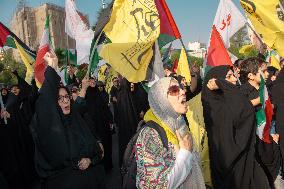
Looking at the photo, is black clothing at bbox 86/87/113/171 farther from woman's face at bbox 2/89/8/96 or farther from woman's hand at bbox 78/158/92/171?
woman's hand at bbox 78/158/92/171

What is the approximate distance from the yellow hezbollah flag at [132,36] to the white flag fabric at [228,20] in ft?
6.48

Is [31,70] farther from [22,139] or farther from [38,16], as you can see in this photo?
[38,16]

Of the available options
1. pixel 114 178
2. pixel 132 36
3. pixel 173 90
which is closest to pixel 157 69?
pixel 132 36

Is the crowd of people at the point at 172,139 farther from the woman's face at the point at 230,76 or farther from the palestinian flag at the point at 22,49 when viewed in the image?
the palestinian flag at the point at 22,49

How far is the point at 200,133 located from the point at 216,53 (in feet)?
6.02

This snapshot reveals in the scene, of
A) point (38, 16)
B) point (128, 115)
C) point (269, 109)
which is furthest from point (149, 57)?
point (38, 16)

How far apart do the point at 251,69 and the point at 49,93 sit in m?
2.15

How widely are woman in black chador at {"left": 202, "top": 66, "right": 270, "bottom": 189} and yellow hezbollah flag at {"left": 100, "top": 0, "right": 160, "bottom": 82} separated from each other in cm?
96

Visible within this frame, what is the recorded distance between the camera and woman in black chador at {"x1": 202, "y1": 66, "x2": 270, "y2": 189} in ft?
10.3

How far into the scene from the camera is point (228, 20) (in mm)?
5883

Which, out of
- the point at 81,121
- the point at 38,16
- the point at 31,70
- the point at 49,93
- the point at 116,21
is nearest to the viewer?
the point at 49,93

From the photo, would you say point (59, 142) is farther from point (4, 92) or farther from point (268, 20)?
point (4, 92)

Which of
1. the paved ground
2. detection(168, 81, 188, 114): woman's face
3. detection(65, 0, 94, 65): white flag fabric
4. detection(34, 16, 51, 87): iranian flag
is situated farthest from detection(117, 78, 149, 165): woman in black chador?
detection(168, 81, 188, 114): woman's face

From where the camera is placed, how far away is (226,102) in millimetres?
3229
